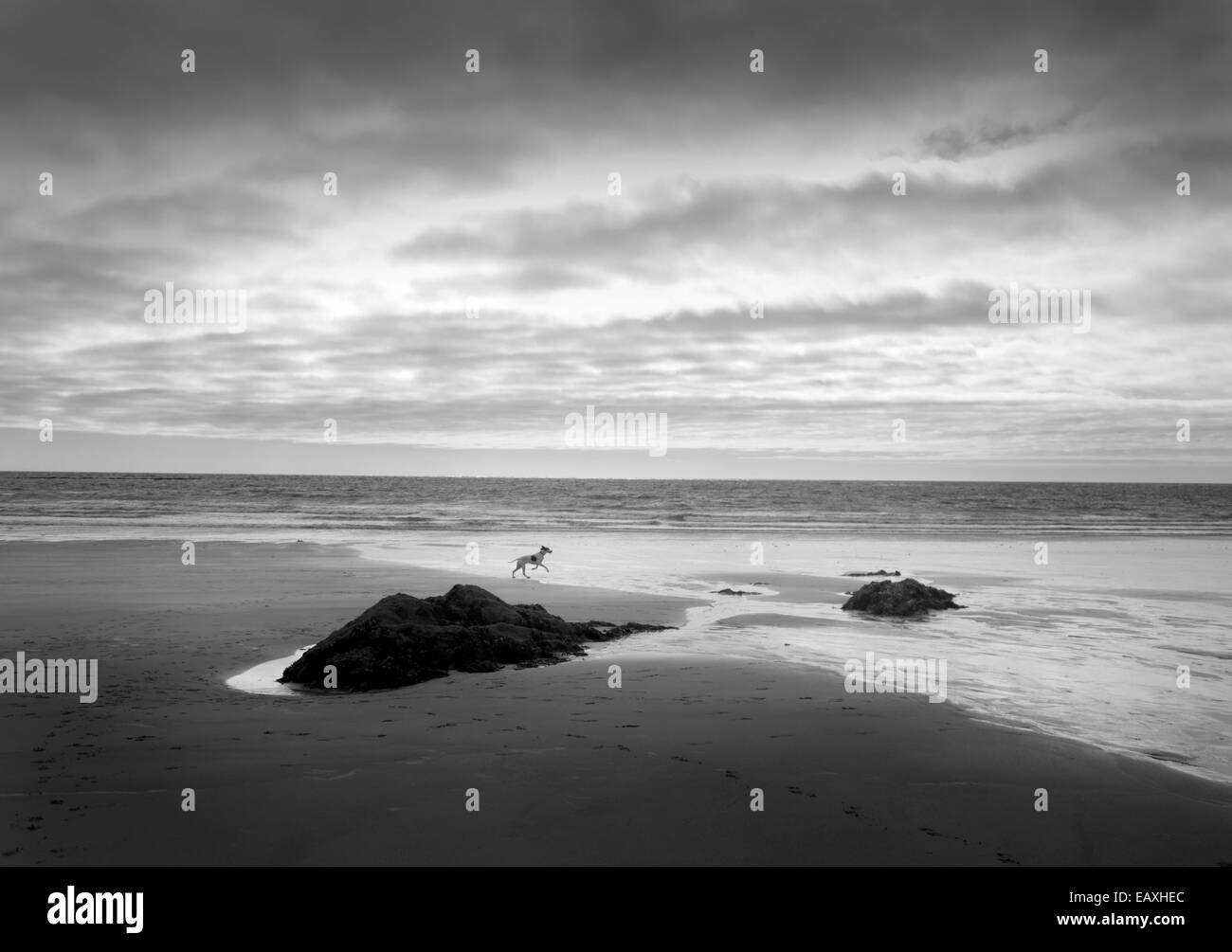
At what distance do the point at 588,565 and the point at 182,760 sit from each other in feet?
54.9

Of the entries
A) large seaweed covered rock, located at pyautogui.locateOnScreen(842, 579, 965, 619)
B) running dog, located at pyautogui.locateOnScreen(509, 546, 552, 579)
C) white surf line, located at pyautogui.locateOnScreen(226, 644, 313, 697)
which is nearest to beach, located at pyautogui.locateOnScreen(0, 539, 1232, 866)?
white surf line, located at pyautogui.locateOnScreen(226, 644, 313, 697)

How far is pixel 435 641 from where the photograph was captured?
9.73 m

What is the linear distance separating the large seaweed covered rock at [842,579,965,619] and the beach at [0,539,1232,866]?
4688mm

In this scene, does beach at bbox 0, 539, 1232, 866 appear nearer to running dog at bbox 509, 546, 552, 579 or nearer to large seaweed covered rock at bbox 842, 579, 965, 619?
large seaweed covered rock at bbox 842, 579, 965, 619

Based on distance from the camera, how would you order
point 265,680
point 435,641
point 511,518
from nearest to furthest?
point 265,680 < point 435,641 < point 511,518

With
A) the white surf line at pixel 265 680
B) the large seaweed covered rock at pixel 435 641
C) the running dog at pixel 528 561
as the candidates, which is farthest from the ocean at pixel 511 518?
the large seaweed covered rock at pixel 435 641

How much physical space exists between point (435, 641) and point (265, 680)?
6.48 ft

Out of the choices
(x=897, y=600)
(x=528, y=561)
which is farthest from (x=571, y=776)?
(x=528, y=561)

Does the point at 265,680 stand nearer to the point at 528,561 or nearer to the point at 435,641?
the point at 435,641

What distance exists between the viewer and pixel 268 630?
1209 cm
